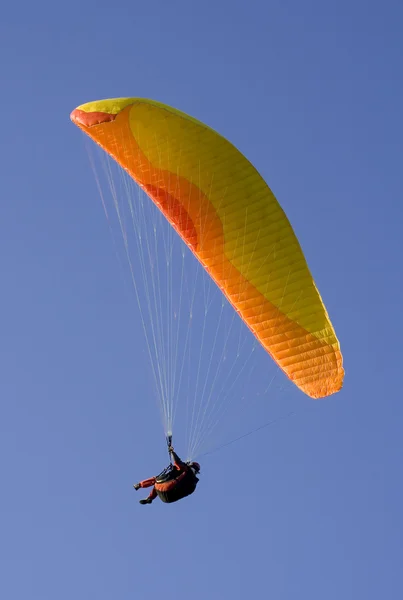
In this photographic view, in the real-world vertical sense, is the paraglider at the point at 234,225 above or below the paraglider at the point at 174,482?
above

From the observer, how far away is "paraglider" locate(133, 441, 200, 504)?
20.0 m

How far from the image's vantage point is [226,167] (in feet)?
69.0

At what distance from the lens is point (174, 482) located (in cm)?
2003

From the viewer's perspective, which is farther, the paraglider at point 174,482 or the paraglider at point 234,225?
the paraglider at point 234,225

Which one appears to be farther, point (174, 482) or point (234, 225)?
point (234, 225)

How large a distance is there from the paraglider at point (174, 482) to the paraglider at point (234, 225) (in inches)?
104

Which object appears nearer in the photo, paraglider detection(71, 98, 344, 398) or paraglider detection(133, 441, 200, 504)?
paraglider detection(133, 441, 200, 504)

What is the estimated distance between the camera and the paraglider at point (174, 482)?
20031 mm

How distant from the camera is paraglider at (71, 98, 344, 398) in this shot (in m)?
20.9

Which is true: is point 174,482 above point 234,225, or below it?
below

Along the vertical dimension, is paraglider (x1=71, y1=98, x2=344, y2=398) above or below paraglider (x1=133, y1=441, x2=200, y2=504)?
above

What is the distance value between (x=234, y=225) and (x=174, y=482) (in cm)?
412

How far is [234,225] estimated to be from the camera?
21.2 m

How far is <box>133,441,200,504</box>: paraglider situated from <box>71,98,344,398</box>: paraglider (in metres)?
2.65
